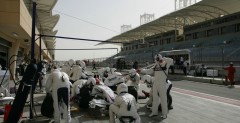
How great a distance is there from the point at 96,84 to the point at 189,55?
22427 millimetres

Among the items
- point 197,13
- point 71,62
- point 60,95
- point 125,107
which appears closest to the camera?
point 125,107

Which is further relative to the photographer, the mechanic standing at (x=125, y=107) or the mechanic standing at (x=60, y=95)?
the mechanic standing at (x=60, y=95)

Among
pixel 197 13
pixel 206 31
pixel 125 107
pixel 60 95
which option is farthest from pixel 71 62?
pixel 197 13

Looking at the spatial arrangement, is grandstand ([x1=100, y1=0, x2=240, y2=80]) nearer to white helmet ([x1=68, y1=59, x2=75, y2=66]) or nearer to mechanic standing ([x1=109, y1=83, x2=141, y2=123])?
white helmet ([x1=68, y1=59, x2=75, y2=66])

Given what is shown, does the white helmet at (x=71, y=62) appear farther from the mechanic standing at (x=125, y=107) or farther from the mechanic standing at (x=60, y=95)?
the mechanic standing at (x=125, y=107)

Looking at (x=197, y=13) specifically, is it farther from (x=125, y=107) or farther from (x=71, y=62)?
(x=125, y=107)

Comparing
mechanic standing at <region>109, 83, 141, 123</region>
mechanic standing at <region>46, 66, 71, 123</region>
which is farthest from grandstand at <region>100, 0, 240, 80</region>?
mechanic standing at <region>109, 83, 141, 123</region>

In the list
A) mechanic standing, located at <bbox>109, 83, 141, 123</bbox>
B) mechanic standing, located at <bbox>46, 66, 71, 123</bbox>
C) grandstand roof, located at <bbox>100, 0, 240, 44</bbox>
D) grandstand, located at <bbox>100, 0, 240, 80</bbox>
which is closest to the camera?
mechanic standing, located at <bbox>109, 83, 141, 123</bbox>

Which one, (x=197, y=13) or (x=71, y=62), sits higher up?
(x=197, y=13)

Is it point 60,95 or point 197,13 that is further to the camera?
point 197,13

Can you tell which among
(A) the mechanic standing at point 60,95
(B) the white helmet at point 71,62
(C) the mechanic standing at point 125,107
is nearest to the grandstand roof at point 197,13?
(B) the white helmet at point 71,62

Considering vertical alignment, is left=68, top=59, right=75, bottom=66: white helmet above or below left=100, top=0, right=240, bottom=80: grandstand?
below

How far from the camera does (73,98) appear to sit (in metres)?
11.2

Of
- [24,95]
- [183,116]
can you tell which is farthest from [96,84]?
[24,95]
